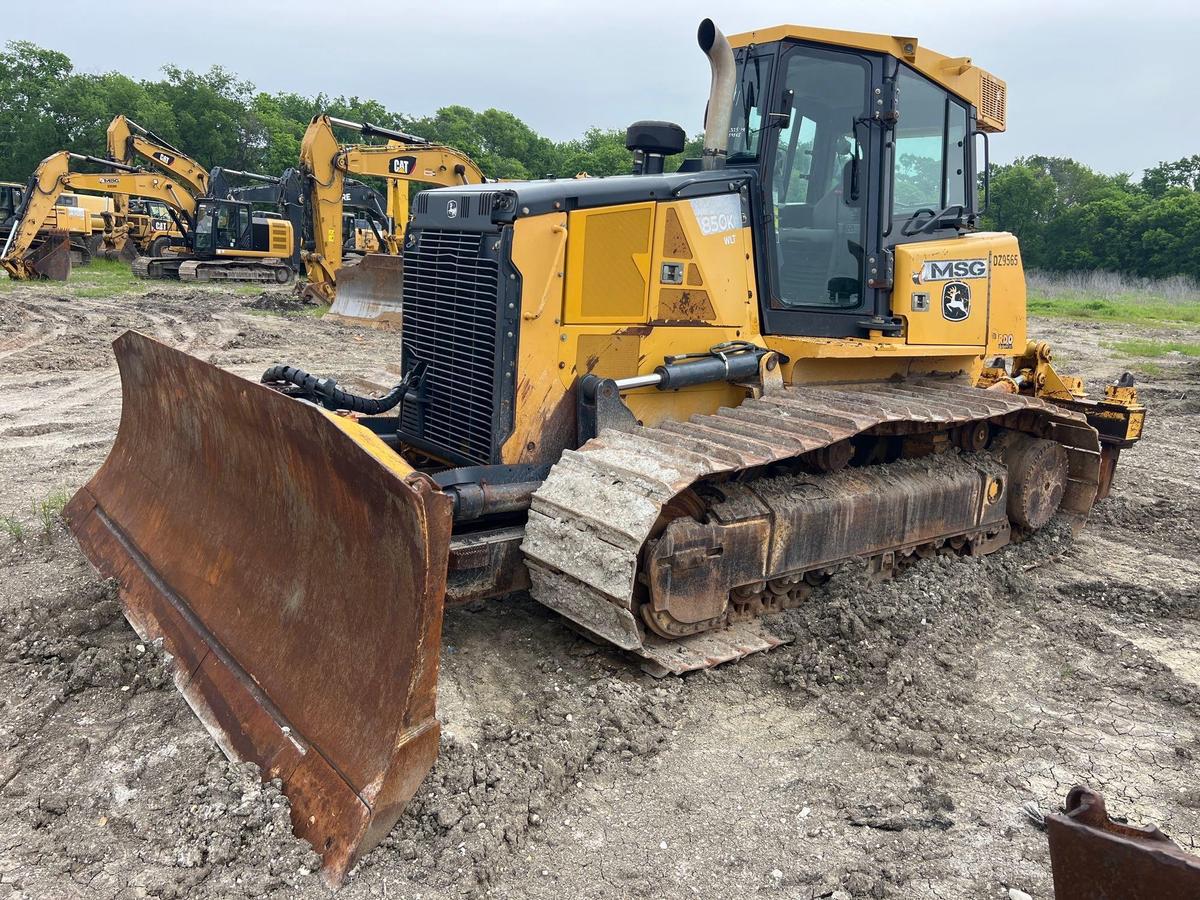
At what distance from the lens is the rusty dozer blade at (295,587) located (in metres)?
3.00

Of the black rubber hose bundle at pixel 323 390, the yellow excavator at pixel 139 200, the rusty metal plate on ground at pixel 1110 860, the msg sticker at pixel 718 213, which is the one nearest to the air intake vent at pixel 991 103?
the msg sticker at pixel 718 213

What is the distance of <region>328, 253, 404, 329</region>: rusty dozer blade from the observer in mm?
15961

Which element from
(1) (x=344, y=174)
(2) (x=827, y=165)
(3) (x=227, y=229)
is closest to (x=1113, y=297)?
(1) (x=344, y=174)

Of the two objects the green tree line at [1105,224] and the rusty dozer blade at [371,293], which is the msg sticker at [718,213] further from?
the green tree line at [1105,224]

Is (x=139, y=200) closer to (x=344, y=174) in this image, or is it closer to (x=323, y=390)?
(x=344, y=174)

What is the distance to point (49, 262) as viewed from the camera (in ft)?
75.4

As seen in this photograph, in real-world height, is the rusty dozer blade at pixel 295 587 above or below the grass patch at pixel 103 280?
below

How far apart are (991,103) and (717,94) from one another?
2.25 metres

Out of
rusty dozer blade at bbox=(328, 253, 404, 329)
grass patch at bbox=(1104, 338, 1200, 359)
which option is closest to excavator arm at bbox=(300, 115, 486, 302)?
rusty dozer blade at bbox=(328, 253, 404, 329)

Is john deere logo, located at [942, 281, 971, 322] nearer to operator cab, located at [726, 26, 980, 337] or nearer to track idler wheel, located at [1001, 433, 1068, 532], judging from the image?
operator cab, located at [726, 26, 980, 337]

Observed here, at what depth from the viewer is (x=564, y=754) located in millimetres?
3557

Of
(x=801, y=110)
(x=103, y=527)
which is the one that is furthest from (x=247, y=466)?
(x=801, y=110)

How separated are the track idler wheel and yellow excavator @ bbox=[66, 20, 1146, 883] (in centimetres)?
2

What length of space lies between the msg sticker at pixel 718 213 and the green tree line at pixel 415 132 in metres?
31.6
